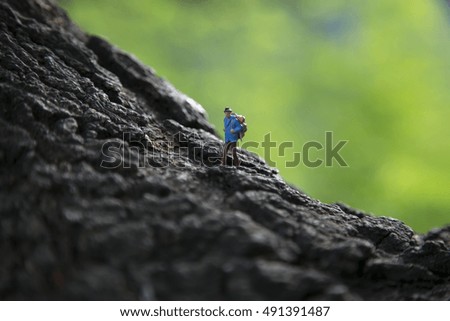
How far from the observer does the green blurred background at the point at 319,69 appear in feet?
43.7

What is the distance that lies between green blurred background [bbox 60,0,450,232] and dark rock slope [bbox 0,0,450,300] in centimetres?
694

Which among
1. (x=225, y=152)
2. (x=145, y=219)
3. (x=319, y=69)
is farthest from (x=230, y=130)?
(x=319, y=69)

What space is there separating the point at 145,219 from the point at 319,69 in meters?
12.4

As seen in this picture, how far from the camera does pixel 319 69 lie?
47.3 feet

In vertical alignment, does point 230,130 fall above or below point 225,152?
above

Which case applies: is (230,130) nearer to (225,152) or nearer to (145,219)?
(225,152)

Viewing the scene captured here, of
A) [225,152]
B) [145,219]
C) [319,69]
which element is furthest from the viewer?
[319,69]

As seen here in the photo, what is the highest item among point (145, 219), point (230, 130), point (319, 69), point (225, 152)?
point (319, 69)

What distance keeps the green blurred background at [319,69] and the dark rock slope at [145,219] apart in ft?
22.8

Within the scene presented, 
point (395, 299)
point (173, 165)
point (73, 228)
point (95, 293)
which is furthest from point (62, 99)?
point (395, 299)

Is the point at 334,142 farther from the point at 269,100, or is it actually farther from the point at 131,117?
the point at 131,117

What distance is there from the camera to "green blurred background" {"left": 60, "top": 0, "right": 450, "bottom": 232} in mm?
13320

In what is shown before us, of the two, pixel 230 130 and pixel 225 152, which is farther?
pixel 225 152

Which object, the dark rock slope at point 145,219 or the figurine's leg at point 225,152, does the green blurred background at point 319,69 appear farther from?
the figurine's leg at point 225,152
